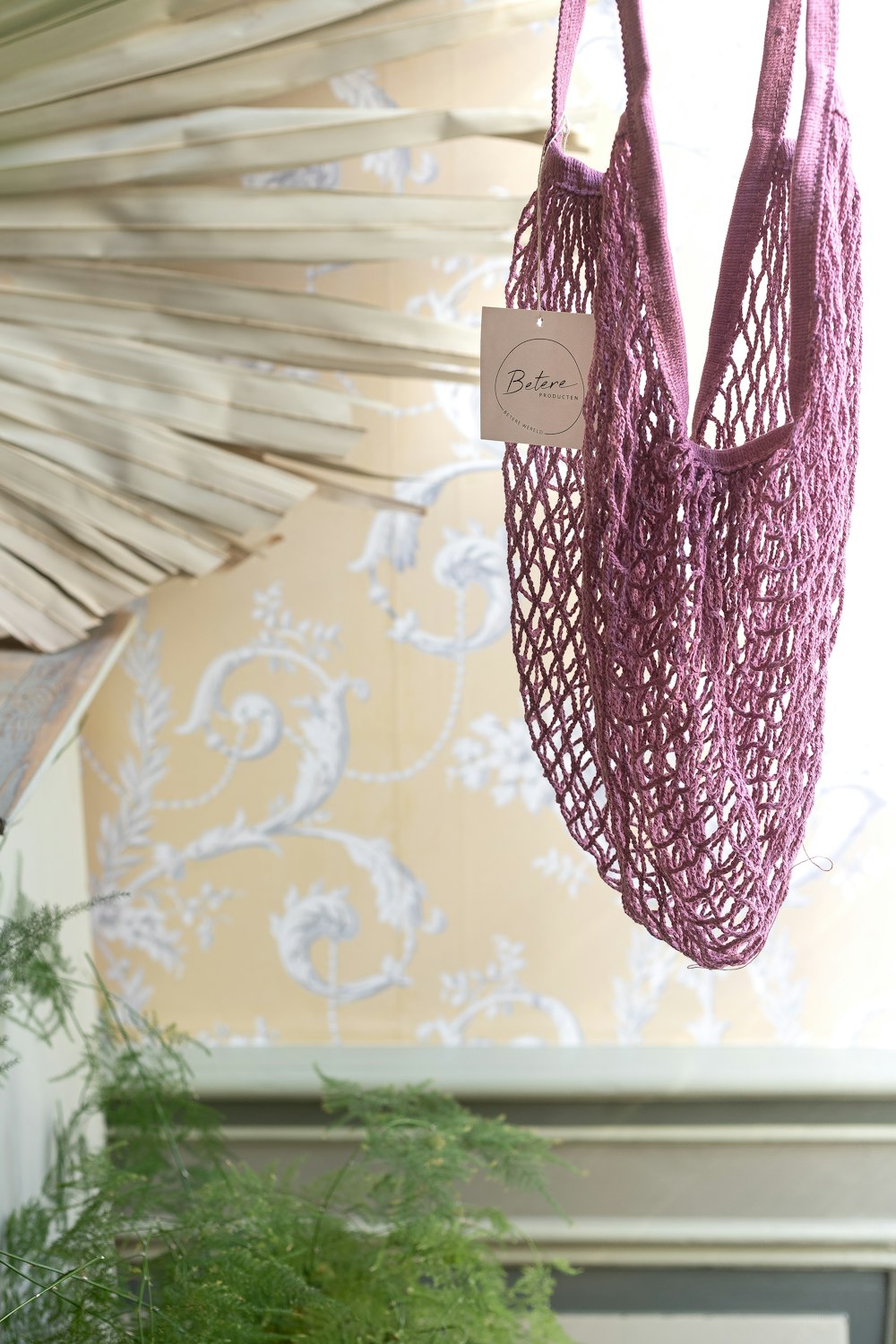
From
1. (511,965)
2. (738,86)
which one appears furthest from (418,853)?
(738,86)

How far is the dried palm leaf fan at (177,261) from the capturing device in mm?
896

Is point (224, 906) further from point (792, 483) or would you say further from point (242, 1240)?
point (792, 483)

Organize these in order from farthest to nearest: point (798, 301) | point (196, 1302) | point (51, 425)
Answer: point (51, 425) → point (196, 1302) → point (798, 301)

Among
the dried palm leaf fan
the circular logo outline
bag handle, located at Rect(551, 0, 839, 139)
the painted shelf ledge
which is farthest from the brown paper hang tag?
the painted shelf ledge

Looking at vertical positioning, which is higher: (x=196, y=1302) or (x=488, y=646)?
(x=488, y=646)

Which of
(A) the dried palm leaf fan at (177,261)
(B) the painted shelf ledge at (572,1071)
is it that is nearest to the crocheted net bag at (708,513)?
(A) the dried palm leaf fan at (177,261)

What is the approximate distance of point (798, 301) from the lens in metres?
0.56

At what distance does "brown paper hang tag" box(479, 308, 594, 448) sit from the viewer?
625mm

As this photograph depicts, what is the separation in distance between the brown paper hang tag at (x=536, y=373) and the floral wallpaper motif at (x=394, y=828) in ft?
1.24

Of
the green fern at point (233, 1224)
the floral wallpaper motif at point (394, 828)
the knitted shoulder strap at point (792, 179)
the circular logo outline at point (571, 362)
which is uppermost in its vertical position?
the knitted shoulder strap at point (792, 179)

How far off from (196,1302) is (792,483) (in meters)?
0.64

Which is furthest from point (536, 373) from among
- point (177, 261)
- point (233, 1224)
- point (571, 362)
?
point (233, 1224)

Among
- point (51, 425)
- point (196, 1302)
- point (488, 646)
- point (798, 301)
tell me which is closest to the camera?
point (798, 301)

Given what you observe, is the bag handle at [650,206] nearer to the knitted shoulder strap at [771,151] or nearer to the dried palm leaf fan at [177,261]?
the knitted shoulder strap at [771,151]
